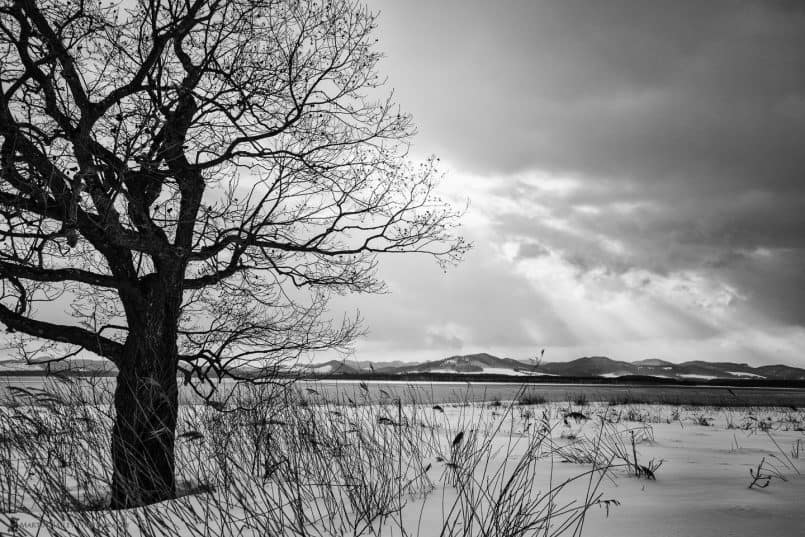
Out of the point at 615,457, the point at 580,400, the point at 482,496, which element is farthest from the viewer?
the point at 580,400

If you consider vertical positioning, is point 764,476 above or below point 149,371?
below

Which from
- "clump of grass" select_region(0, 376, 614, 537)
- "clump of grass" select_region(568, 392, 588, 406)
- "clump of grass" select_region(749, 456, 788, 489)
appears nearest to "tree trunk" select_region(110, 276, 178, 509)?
"clump of grass" select_region(0, 376, 614, 537)

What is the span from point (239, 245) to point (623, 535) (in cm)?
525

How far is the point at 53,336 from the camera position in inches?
245

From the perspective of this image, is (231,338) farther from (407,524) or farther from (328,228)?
(407,524)

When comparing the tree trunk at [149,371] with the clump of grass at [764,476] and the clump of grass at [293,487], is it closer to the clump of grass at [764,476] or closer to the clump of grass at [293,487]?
the clump of grass at [293,487]

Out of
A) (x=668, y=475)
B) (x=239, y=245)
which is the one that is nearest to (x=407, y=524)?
(x=668, y=475)

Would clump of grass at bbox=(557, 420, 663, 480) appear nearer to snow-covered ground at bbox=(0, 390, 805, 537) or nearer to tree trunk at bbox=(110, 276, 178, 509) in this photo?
snow-covered ground at bbox=(0, 390, 805, 537)

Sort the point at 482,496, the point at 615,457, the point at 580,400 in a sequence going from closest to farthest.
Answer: the point at 482,496
the point at 615,457
the point at 580,400

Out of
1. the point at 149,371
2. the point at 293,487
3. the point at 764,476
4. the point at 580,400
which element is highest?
the point at 149,371

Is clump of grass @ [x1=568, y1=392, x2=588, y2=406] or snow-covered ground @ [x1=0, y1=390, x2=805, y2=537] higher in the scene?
snow-covered ground @ [x1=0, y1=390, x2=805, y2=537]

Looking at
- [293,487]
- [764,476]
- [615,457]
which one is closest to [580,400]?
[615,457]

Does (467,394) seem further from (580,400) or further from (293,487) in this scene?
(580,400)

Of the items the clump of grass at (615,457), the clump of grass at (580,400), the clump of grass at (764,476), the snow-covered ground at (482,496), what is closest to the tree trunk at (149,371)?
the snow-covered ground at (482,496)
